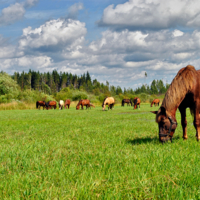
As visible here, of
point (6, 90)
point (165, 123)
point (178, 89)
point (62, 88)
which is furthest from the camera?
point (62, 88)

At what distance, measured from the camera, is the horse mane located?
17.3ft

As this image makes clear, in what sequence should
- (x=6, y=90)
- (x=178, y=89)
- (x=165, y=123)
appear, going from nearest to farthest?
(x=165, y=123)
(x=178, y=89)
(x=6, y=90)

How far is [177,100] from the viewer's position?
5289mm

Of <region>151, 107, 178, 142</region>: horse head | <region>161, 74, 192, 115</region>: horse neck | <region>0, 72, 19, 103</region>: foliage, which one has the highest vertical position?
<region>0, 72, 19, 103</region>: foliage

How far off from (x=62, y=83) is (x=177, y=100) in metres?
146

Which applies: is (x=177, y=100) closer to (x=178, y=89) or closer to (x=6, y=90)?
(x=178, y=89)

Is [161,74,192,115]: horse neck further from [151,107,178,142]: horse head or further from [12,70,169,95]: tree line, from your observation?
[12,70,169,95]: tree line

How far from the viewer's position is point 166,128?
5.27 metres

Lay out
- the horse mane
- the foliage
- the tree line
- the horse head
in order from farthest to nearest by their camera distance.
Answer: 1. the tree line
2. the foliage
3. the horse mane
4. the horse head

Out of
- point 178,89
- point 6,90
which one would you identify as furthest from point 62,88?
A: point 178,89

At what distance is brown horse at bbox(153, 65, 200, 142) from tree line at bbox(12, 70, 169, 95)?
11610 cm

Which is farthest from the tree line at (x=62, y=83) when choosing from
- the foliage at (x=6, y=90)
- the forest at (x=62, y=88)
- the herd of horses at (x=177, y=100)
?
the herd of horses at (x=177, y=100)

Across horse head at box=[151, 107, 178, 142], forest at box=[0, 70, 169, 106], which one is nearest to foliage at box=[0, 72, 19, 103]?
forest at box=[0, 70, 169, 106]

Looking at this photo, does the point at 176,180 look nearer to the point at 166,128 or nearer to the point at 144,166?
the point at 144,166
